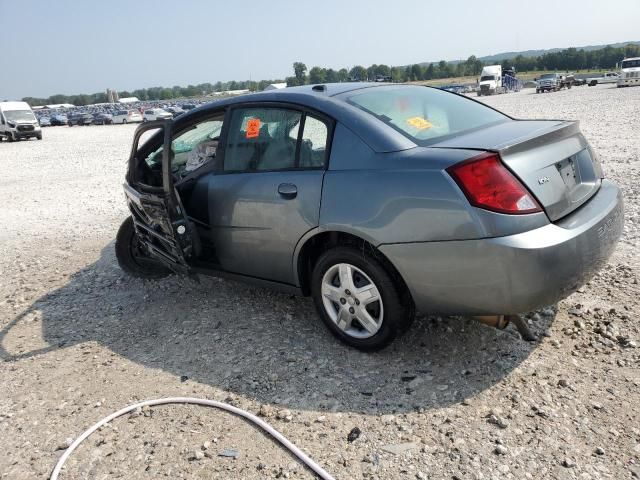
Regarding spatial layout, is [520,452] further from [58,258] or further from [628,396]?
[58,258]

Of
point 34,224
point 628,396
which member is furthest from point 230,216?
point 34,224

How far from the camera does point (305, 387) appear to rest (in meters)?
3.21

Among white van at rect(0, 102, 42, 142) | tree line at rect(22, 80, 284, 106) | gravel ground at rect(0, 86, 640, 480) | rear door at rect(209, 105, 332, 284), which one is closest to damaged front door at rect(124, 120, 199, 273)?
rear door at rect(209, 105, 332, 284)

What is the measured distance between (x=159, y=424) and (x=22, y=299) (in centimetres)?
285

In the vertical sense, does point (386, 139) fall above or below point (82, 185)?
above

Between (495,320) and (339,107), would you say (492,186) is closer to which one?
(495,320)

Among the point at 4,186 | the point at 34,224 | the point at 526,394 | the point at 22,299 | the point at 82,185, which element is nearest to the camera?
the point at 526,394

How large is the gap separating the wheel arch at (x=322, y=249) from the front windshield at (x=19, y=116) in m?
33.1

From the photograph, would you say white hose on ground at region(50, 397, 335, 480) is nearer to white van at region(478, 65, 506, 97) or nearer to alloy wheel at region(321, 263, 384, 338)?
alloy wheel at region(321, 263, 384, 338)

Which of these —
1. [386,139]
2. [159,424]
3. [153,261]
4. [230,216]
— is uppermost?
[386,139]

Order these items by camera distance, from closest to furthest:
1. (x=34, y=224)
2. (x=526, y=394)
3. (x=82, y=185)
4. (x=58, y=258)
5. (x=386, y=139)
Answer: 1. (x=526, y=394)
2. (x=386, y=139)
3. (x=58, y=258)
4. (x=34, y=224)
5. (x=82, y=185)

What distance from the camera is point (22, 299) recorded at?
5035mm

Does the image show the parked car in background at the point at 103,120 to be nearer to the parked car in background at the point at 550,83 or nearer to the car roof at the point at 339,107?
the parked car in background at the point at 550,83

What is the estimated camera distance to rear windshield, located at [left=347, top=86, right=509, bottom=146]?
3.33 meters
